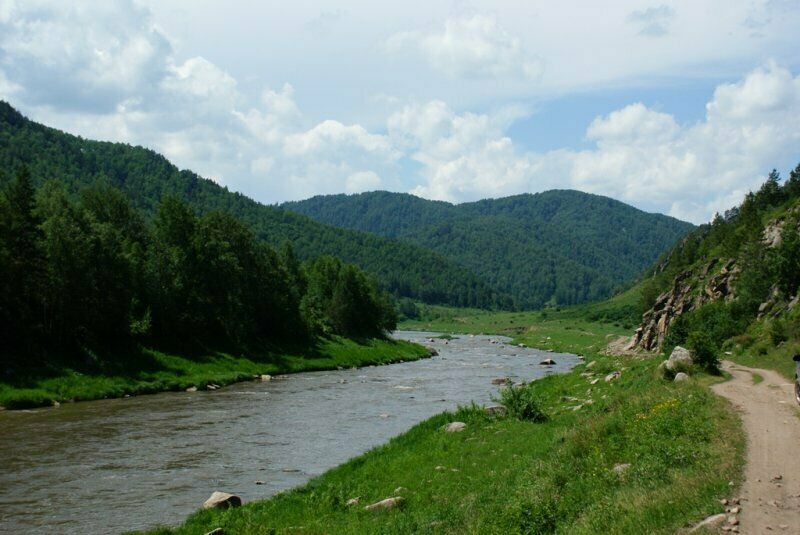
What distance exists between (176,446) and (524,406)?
18.7 meters

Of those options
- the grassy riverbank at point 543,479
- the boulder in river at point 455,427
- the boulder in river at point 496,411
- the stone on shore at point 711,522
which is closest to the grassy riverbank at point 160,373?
the grassy riverbank at point 543,479

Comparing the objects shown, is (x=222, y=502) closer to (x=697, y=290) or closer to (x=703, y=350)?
(x=703, y=350)

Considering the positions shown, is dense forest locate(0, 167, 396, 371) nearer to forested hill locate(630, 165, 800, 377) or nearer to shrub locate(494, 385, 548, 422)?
shrub locate(494, 385, 548, 422)

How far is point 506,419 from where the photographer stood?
3309cm

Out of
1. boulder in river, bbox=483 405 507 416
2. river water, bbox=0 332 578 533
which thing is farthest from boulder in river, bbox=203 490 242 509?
boulder in river, bbox=483 405 507 416

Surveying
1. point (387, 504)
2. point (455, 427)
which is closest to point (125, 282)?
point (455, 427)

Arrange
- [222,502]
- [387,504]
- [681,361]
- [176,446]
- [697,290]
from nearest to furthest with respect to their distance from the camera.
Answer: [387,504] < [222,502] < [176,446] < [681,361] < [697,290]

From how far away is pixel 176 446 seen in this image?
1252 inches

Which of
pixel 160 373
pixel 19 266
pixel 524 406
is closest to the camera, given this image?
pixel 524 406

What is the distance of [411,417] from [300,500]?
2140 cm

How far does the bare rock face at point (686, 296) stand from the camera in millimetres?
84938

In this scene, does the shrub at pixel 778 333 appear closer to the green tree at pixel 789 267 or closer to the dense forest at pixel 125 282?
the green tree at pixel 789 267

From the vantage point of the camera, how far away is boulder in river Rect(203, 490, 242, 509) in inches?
821

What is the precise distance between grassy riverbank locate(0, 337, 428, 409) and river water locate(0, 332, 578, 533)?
2.30m
